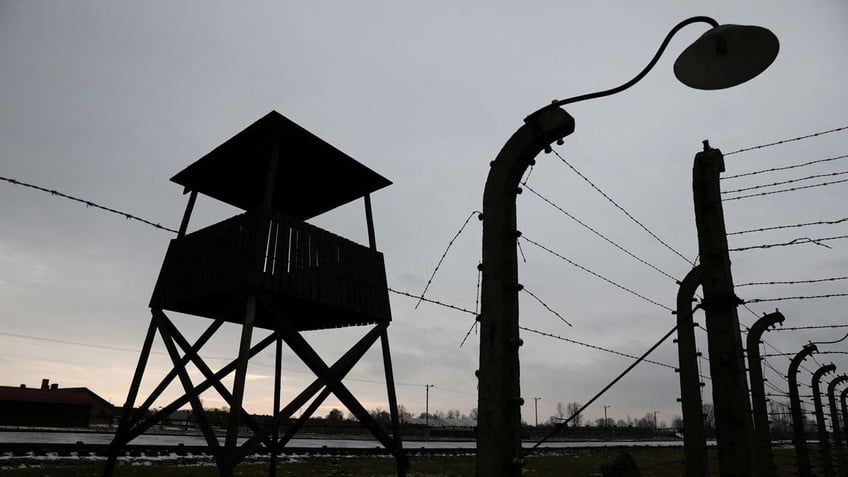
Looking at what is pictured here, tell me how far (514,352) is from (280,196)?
10611mm

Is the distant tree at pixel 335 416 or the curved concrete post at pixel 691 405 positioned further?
the distant tree at pixel 335 416

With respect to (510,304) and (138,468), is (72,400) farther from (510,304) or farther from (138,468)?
(510,304)

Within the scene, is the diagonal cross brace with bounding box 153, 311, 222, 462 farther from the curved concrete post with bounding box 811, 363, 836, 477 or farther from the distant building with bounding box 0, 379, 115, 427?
the distant building with bounding box 0, 379, 115, 427

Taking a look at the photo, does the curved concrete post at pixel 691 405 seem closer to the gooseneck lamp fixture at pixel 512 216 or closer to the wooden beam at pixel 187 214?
the gooseneck lamp fixture at pixel 512 216

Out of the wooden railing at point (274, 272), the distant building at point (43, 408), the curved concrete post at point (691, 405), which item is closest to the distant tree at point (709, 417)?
the curved concrete post at point (691, 405)

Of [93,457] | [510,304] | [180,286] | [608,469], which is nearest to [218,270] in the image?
[180,286]

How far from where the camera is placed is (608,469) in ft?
12.4

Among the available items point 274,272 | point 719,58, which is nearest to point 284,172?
point 274,272

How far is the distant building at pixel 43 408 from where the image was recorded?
45094 mm

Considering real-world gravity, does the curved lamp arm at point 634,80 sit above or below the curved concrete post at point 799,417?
above

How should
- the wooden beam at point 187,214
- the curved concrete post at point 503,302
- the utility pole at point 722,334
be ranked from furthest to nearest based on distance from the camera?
the wooden beam at point 187,214 < the utility pole at point 722,334 < the curved concrete post at point 503,302

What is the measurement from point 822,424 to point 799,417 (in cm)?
220

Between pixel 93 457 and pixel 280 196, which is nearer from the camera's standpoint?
pixel 280 196

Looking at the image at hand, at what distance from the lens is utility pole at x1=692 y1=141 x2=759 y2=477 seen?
14.6ft
